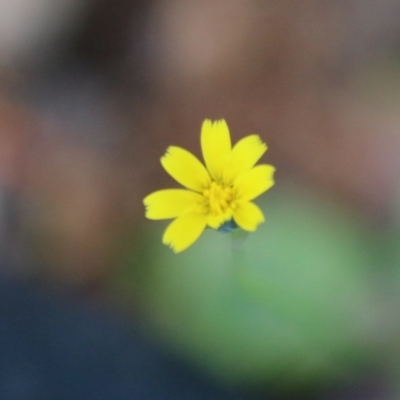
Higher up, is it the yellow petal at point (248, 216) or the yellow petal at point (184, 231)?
the yellow petal at point (248, 216)

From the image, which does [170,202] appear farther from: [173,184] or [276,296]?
[276,296]

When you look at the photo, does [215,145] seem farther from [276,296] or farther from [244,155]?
[276,296]

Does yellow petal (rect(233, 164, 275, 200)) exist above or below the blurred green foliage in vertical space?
above

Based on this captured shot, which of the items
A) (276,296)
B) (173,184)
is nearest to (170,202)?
(173,184)

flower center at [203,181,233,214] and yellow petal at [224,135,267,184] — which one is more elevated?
yellow petal at [224,135,267,184]
